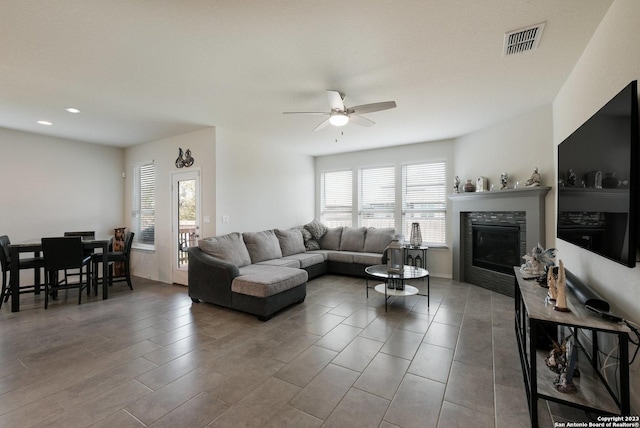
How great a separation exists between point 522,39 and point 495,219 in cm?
305

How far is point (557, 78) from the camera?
118 inches

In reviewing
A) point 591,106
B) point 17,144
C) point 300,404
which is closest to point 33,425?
point 300,404

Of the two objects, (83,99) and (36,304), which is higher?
(83,99)

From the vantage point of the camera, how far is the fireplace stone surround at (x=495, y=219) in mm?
3936

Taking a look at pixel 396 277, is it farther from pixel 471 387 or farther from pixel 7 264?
pixel 7 264

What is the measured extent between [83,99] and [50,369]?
305 cm

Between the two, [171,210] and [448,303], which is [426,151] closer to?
[448,303]

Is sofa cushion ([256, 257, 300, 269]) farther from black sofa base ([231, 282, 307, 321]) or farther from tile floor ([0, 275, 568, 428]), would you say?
tile floor ([0, 275, 568, 428])

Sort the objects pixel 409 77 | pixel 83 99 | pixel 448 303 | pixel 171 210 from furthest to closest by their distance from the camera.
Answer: pixel 171 210 → pixel 448 303 → pixel 83 99 → pixel 409 77

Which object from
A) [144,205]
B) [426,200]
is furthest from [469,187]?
[144,205]

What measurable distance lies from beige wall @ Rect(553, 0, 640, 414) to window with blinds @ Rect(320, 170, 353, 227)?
4402 mm

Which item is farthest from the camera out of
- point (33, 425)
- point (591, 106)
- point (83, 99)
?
point (83, 99)

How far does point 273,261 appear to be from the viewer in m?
4.85

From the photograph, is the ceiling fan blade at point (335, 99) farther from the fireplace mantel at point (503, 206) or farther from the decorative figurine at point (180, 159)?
the decorative figurine at point (180, 159)
